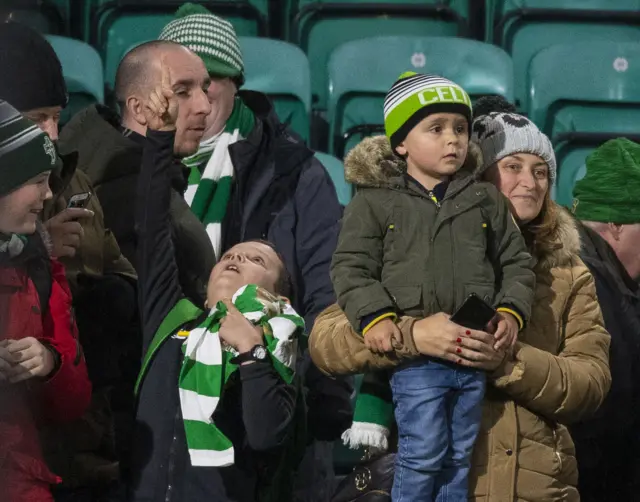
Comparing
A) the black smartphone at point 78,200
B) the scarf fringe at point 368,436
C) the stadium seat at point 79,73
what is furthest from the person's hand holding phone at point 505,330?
the stadium seat at point 79,73

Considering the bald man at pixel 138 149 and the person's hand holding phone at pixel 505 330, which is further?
the bald man at pixel 138 149

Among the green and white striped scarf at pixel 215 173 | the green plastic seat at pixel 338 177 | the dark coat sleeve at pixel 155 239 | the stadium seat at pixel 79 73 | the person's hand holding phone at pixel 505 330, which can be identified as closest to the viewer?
the person's hand holding phone at pixel 505 330

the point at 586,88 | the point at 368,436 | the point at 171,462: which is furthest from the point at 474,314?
the point at 586,88

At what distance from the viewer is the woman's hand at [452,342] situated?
356 centimetres

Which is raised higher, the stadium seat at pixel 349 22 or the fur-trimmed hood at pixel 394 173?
the fur-trimmed hood at pixel 394 173

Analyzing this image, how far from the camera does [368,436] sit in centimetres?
380


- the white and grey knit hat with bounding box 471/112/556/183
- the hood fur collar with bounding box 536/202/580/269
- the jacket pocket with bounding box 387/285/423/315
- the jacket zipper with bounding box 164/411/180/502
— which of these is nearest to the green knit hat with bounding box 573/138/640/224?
the white and grey knit hat with bounding box 471/112/556/183

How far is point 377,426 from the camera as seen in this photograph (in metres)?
3.83

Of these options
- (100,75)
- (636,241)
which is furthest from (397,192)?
(100,75)

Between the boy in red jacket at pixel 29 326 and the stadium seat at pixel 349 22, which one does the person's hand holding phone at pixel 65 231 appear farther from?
the stadium seat at pixel 349 22

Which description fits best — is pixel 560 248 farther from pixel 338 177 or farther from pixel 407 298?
pixel 338 177

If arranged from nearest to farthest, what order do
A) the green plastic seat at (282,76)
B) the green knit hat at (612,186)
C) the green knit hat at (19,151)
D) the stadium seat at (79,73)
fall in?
the green knit hat at (19,151) → the green knit hat at (612,186) → the stadium seat at (79,73) → the green plastic seat at (282,76)

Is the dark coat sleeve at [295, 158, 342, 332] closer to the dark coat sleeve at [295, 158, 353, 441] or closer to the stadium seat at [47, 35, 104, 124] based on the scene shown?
the dark coat sleeve at [295, 158, 353, 441]

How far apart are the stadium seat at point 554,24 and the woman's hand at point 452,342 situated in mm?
3060
